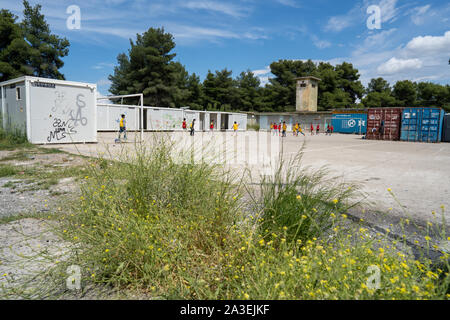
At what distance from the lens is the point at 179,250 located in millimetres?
2430

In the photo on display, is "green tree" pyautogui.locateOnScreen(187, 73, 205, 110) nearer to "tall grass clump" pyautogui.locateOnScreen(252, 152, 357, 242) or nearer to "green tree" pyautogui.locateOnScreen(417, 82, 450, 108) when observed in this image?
"green tree" pyautogui.locateOnScreen(417, 82, 450, 108)

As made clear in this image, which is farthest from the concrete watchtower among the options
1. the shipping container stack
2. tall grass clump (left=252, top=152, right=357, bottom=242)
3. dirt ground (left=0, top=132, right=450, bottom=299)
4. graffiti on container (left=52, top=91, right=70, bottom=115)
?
tall grass clump (left=252, top=152, right=357, bottom=242)

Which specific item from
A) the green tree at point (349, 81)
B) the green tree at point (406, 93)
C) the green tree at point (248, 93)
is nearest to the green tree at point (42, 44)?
the green tree at point (248, 93)

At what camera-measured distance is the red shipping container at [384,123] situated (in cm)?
2609

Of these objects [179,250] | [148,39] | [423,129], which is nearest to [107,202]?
[179,250]

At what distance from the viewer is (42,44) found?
36.6m

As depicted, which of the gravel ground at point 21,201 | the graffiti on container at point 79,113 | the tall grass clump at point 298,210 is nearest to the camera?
the tall grass clump at point 298,210

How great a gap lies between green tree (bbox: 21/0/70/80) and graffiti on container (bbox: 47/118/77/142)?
27393mm

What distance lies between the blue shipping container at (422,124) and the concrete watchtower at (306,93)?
23805mm

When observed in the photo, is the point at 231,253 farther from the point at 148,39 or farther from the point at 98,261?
the point at 148,39

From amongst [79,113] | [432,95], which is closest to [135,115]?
[79,113]

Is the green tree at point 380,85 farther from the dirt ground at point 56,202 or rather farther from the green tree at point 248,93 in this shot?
the dirt ground at point 56,202

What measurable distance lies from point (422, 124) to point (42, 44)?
43593mm
